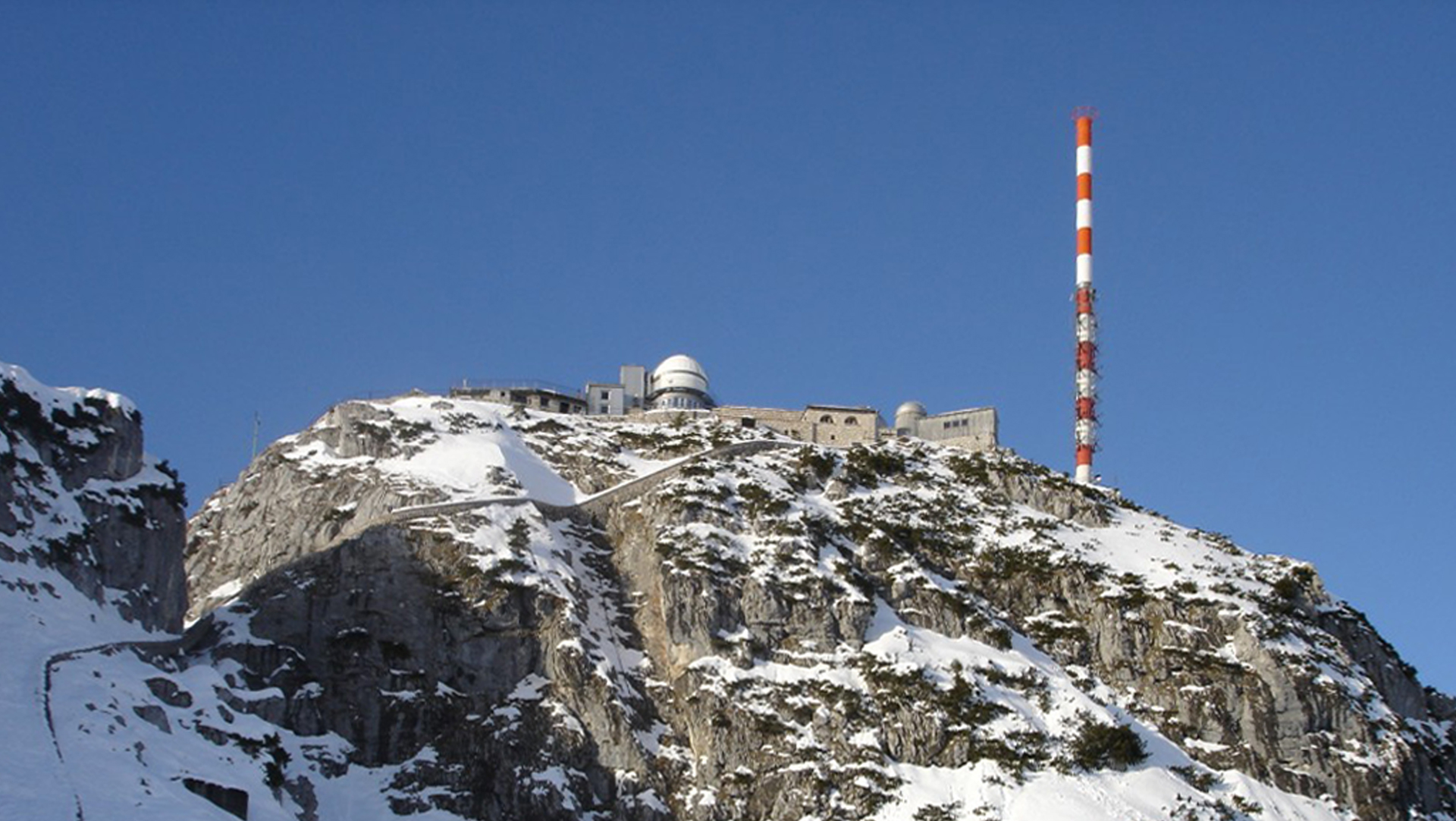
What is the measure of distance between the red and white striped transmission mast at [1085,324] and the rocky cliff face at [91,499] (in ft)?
248

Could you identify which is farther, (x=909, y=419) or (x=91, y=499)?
(x=909, y=419)

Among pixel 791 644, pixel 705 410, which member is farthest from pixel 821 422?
pixel 791 644

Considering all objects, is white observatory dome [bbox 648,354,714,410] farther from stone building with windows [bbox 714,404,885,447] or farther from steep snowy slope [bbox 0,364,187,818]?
steep snowy slope [bbox 0,364,187,818]

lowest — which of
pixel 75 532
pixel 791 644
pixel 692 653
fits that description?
pixel 692 653

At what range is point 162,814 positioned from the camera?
79.1 metres

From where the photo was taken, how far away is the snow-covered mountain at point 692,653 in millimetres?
100500

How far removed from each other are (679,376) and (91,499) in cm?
6694

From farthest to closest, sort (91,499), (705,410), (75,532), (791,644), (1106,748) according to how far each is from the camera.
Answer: (705,410), (791,644), (1106,748), (91,499), (75,532)

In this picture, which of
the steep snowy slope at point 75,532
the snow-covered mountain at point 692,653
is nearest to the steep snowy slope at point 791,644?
the snow-covered mountain at point 692,653

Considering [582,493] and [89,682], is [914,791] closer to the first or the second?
[582,493]

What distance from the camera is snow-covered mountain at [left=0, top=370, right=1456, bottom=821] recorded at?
330 feet

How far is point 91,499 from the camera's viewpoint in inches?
4158

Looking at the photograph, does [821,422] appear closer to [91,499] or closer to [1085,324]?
[1085,324]

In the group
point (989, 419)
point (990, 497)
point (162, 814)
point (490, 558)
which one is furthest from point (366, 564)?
point (989, 419)
